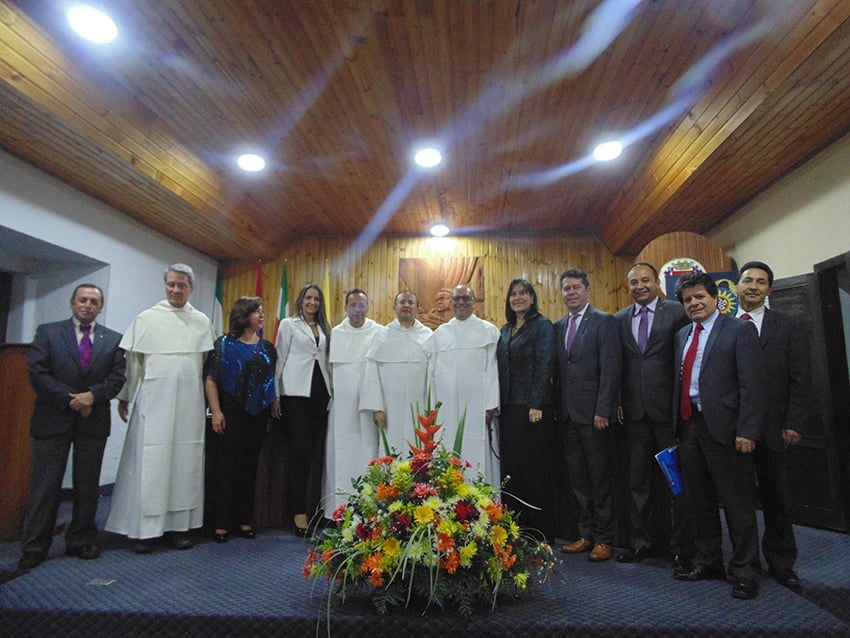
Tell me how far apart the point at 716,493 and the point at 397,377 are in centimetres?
194

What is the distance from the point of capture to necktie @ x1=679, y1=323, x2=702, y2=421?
258 cm

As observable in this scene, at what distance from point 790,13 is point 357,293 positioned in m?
2.89

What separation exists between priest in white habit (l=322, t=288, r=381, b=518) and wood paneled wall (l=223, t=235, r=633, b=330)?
324cm

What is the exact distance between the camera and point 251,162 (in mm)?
4770

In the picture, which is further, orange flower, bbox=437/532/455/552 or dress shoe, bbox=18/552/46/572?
dress shoe, bbox=18/552/46/572

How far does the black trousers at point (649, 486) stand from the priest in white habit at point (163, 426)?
2.49 meters

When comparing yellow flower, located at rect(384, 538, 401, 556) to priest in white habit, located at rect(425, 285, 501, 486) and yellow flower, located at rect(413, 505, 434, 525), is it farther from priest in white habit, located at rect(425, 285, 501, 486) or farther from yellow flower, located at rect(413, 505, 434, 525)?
priest in white habit, located at rect(425, 285, 501, 486)

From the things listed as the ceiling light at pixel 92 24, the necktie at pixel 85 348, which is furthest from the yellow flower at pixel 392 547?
the ceiling light at pixel 92 24

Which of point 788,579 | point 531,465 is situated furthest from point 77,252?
point 788,579

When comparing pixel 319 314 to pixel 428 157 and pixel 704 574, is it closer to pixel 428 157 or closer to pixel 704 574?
pixel 428 157

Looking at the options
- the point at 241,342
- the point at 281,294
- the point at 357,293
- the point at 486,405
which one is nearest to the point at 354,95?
the point at 357,293

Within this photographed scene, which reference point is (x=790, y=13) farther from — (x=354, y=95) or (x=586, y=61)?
(x=354, y=95)

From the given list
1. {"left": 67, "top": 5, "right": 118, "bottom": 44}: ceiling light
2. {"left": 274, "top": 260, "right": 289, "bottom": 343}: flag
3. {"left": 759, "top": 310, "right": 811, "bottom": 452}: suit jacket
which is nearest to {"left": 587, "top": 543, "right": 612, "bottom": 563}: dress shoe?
{"left": 759, "top": 310, "right": 811, "bottom": 452}: suit jacket

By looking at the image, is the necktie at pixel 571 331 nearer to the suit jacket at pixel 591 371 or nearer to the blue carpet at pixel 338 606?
the suit jacket at pixel 591 371
